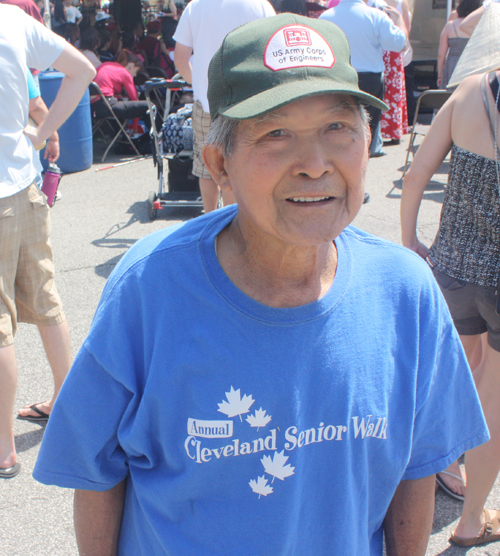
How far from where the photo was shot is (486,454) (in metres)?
2.18

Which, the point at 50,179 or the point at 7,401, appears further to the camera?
the point at 50,179

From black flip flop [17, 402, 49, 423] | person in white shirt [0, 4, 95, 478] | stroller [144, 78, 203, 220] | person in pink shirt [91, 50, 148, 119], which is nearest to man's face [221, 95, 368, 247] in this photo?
person in white shirt [0, 4, 95, 478]

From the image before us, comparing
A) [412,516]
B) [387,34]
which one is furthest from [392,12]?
[412,516]

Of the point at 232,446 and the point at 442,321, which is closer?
the point at 232,446

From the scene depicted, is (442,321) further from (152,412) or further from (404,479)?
(152,412)

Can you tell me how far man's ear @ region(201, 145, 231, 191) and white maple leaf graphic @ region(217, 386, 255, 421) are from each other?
1.40 feet

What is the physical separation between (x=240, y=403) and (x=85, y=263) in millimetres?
4169

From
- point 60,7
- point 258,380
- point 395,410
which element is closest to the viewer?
point 258,380

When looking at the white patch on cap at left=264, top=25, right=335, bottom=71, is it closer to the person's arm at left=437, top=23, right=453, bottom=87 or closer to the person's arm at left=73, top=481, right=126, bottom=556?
the person's arm at left=73, top=481, right=126, bottom=556

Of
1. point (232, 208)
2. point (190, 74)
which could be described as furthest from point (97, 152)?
point (232, 208)

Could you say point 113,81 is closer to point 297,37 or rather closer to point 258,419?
point 297,37

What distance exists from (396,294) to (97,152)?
8503 mm

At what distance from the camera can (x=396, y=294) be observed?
46.1 inches

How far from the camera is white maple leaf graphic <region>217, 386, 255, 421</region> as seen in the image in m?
1.04
